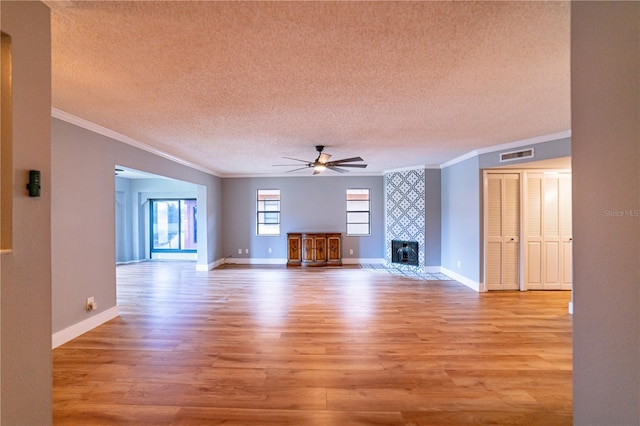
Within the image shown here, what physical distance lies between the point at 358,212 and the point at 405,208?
142cm

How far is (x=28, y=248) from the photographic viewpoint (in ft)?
4.22

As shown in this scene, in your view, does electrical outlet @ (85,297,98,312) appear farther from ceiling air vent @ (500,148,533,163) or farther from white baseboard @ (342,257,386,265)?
ceiling air vent @ (500,148,533,163)

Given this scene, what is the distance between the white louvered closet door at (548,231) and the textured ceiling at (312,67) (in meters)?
1.54

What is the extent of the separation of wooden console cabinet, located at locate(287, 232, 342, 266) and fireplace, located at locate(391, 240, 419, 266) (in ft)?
4.76

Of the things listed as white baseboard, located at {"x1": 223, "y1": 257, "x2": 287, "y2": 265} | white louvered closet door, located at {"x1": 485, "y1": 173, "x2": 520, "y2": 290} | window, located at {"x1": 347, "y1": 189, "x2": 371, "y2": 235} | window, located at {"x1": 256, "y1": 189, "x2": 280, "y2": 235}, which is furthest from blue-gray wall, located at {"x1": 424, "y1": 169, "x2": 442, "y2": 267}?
window, located at {"x1": 256, "y1": 189, "x2": 280, "y2": 235}

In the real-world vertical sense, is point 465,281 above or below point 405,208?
below

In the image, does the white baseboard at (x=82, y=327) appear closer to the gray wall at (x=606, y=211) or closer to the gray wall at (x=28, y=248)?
the gray wall at (x=28, y=248)

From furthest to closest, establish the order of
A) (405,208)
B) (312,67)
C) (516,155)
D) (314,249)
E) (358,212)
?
1. (358,212)
2. (314,249)
3. (405,208)
4. (516,155)
5. (312,67)

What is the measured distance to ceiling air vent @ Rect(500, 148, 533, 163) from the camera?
415 cm

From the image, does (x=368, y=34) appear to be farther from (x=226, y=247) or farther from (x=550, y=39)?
(x=226, y=247)

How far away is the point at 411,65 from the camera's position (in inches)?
77.4

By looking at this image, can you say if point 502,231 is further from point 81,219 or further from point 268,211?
point 81,219

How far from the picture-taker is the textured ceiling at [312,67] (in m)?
1.49

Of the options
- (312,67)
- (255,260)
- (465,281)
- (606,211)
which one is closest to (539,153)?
(465,281)
